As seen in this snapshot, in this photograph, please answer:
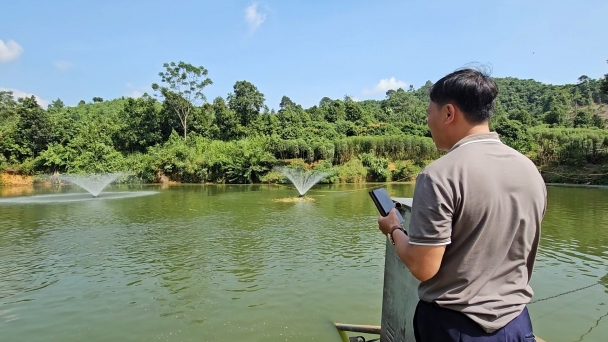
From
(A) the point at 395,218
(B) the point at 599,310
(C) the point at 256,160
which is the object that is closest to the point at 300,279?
(B) the point at 599,310

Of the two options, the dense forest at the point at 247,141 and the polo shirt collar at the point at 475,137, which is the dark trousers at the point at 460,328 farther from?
the dense forest at the point at 247,141

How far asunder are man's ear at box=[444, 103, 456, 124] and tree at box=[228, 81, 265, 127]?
1751 inches

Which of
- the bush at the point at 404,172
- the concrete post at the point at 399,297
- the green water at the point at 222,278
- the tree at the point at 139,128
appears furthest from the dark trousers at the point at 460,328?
the tree at the point at 139,128

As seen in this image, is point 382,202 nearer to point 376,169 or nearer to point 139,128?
point 376,169

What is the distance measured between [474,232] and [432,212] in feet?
0.60

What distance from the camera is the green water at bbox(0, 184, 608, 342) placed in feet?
16.1

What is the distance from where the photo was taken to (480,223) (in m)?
1.30

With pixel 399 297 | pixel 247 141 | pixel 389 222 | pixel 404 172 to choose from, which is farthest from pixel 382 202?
pixel 247 141

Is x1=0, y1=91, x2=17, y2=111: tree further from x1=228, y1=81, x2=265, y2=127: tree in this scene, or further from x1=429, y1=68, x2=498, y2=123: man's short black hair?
x1=429, y1=68, x2=498, y2=123: man's short black hair

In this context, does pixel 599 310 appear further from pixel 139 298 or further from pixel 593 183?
pixel 593 183

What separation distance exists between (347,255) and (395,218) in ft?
22.5

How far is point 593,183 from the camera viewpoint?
26.6 m

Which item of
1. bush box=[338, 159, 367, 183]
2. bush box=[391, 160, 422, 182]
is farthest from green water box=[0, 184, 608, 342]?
bush box=[391, 160, 422, 182]

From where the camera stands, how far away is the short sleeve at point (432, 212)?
1251 mm
